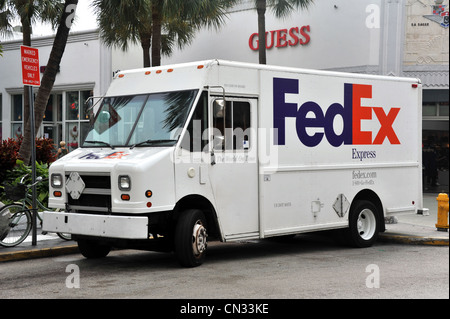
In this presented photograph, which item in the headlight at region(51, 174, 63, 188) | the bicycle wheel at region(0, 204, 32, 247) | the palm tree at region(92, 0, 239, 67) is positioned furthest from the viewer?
the palm tree at region(92, 0, 239, 67)

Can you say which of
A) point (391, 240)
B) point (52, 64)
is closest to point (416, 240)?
point (391, 240)

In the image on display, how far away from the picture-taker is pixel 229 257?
1026 centimetres

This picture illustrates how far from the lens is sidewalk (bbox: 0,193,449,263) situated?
401 inches

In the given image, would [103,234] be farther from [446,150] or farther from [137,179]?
[446,150]

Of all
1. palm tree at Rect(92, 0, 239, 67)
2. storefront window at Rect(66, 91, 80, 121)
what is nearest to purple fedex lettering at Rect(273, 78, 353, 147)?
palm tree at Rect(92, 0, 239, 67)

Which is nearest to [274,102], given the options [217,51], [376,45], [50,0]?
[376,45]

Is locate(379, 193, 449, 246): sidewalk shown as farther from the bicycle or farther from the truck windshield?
the bicycle

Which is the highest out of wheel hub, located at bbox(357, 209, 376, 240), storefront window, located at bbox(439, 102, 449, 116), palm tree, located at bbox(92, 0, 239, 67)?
A: palm tree, located at bbox(92, 0, 239, 67)

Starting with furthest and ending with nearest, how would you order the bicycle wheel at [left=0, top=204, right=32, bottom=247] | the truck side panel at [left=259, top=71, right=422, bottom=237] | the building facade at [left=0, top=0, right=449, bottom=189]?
the building facade at [left=0, top=0, right=449, bottom=189] < the bicycle wheel at [left=0, top=204, right=32, bottom=247] < the truck side panel at [left=259, top=71, right=422, bottom=237]

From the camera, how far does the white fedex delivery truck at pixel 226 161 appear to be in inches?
344

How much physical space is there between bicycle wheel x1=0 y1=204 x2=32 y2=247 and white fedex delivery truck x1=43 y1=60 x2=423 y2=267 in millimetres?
1461

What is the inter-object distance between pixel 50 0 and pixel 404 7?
1312 centimetres

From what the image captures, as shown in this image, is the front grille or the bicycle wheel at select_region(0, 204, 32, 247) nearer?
the front grille

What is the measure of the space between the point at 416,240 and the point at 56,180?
263 inches
